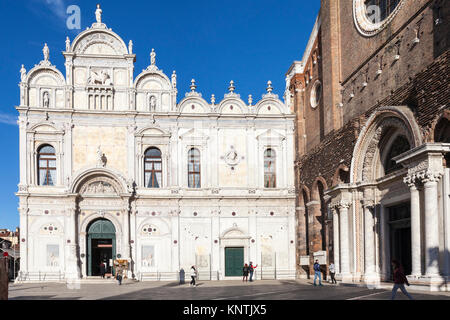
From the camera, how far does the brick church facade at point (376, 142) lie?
17891 mm

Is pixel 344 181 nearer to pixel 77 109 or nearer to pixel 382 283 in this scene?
pixel 382 283

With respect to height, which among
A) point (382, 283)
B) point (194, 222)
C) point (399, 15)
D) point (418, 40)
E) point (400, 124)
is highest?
point (399, 15)

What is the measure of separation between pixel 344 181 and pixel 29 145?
18.4m

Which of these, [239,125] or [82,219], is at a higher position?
[239,125]

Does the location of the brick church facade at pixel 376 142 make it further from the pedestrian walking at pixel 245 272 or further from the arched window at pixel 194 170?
the arched window at pixel 194 170

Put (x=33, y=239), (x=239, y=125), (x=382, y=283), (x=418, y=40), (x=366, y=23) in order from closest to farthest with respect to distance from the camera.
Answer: (x=418, y=40) → (x=382, y=283) → (x=366, y=23) → (x=33, y=239) → (x=239, y=125)

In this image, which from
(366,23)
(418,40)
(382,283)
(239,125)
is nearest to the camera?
(418,40)

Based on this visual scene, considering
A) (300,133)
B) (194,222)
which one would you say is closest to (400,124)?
(300,133)

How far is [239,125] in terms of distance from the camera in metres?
35.7

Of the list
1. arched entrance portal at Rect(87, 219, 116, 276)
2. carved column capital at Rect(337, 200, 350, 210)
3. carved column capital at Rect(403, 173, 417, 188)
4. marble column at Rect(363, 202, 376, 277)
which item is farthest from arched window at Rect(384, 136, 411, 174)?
arched entrance portal at Rect(87, 219, 116, 276)

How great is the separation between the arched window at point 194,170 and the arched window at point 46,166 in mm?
8035

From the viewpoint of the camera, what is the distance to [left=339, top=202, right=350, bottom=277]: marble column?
25.1 m

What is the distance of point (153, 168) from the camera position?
115 feet

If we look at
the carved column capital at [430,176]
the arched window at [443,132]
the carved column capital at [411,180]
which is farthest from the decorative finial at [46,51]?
the carved column capital at [430,176]
